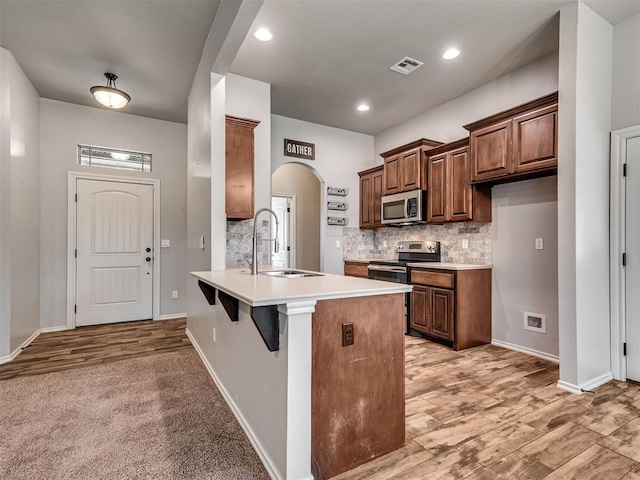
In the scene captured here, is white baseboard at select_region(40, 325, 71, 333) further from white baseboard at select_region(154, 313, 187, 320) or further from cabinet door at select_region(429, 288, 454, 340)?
cabinet door at select_region(429, 288, 454, 340)

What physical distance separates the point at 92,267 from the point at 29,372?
6.02 feet

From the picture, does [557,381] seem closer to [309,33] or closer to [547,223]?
[547,223]

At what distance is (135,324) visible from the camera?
14.7 feet

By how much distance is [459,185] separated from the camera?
145 inches

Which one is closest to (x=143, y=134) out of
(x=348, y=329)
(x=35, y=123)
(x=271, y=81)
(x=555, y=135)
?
(x=35, y=123)

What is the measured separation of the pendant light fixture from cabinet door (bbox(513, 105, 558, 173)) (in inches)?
155

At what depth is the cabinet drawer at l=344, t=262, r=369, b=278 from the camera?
4.71m

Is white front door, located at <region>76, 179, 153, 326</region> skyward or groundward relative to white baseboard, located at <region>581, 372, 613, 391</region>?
skyward

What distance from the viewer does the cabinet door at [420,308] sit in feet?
12.1

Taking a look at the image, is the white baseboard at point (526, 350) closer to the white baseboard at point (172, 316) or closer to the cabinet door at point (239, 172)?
the cabinet door at point (239, 172)

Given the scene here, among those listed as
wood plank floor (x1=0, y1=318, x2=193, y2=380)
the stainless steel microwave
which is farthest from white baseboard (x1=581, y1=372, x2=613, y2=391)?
wood plank floor (x1=0, y1=318, x2=193, y2=380)

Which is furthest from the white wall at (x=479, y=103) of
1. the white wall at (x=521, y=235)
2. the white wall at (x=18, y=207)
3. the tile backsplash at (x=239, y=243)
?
the white wall at (x=18, y=207)

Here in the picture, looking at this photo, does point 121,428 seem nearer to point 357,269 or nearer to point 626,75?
point 357,269

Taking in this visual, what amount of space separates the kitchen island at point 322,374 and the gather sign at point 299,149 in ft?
10.5
